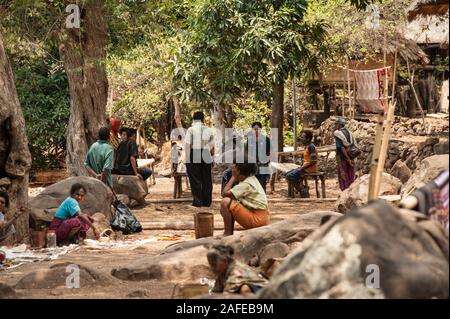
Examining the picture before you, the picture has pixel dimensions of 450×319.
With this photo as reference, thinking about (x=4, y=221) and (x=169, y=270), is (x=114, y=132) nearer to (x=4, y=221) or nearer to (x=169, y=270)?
(x=4, y=221)

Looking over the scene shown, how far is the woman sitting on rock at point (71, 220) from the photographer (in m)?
12.2

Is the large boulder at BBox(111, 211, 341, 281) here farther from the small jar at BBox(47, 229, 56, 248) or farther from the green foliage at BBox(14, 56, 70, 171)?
the green foliage at BBox(14, 56, 70, 171)

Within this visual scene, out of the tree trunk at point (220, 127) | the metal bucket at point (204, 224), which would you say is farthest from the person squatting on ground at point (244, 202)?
the tree trunk at point (220, 127)

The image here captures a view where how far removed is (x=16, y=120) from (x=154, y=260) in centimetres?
418

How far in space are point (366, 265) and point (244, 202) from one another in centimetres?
586

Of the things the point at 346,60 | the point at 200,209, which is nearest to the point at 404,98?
the point at 346,60

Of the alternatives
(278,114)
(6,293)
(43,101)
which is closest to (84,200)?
(6,293)

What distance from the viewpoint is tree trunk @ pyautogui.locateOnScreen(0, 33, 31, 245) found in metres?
12.7

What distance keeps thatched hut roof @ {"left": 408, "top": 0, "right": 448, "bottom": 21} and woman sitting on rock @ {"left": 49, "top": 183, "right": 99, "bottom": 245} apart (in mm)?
5817

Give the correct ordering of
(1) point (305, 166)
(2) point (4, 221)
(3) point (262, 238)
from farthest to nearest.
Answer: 1. (1) point (305, 166)
2. (2) point (4, 221)
3. (3) point (262, 238)

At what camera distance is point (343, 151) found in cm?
1708

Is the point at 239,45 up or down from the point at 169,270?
up

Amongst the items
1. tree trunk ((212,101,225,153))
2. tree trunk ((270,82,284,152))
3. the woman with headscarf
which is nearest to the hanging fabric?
tree trunk ((270,82,284,152))

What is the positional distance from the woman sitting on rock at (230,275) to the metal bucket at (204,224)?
446 cm
